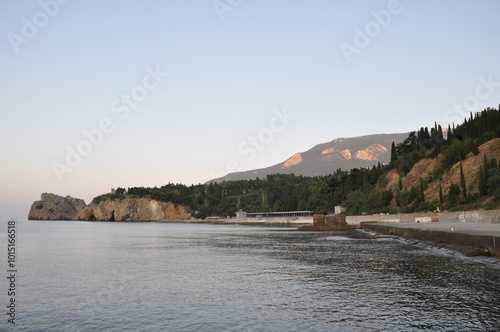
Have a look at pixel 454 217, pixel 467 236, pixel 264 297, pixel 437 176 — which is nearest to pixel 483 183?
pixel 454 217

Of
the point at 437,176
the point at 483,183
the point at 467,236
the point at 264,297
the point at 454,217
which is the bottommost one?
the point at 264,297

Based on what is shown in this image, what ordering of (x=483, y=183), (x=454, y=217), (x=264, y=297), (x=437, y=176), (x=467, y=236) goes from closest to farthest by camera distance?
1. (x=264, y=297)
2. (x=467, y=236)
3. (x=454, y=217)
4. (x=483, y=183)
5. (x=437, y=176)

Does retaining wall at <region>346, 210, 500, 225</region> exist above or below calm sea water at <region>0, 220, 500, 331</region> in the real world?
above

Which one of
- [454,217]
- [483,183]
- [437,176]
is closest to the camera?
[454,217]

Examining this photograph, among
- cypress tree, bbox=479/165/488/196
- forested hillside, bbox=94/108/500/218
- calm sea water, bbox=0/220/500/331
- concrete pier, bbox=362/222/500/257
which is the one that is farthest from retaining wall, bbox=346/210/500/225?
calm sea water, bbox=0/220/500/331

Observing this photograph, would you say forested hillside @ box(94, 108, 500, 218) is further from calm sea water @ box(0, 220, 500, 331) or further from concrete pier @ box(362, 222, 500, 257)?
calm sea water @ box(0, 220, 500, 331)

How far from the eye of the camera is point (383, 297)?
1900 cm

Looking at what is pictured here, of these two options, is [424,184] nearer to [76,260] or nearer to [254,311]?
[76,260]

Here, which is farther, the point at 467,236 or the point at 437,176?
the point at 437,176

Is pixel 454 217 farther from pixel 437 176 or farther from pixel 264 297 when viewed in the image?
pixel 264 297

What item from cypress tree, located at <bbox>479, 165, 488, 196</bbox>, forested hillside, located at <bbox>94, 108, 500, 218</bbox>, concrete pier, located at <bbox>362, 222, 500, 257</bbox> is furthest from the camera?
forested hillside, located at <bbox>94, 108, 500, 218</bbox>

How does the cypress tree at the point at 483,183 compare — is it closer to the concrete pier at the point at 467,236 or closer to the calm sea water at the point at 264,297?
the concrete pier at the point at 467,236

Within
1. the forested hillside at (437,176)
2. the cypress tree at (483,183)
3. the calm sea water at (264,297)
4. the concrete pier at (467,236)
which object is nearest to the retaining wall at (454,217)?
the forested hillside at (437,176)

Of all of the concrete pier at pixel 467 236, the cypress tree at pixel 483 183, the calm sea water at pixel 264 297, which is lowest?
the calm sea water at pixel 264 297
